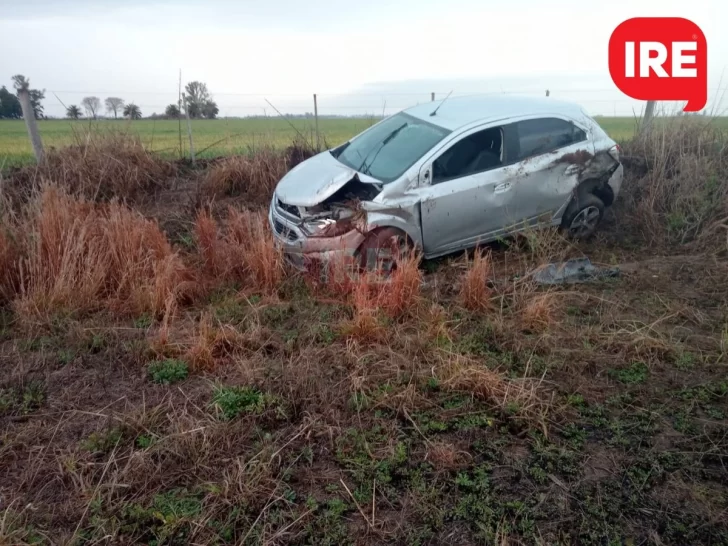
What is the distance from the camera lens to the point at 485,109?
21.7ft

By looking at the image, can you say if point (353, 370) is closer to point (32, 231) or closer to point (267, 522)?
point (267, 522)

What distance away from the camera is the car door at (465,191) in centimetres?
595

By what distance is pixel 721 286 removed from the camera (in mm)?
5703

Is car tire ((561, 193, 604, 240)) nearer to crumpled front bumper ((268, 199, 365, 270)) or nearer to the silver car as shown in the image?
the silver car

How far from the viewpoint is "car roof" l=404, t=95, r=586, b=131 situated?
6387mm

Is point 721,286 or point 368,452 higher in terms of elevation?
point 721,286

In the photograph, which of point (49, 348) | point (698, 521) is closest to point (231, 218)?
point (49, 348)

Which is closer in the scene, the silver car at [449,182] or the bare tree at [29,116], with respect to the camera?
the silver car at [449,182]

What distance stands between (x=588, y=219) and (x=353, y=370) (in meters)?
4.63

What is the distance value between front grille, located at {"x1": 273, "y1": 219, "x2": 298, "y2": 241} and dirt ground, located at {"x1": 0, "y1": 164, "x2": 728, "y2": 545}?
0.87 metres

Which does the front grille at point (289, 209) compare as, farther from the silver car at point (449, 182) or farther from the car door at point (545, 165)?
the car door at point (545, 165)

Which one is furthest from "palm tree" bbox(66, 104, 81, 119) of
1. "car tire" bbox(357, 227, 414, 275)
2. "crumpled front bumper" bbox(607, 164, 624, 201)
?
"crumpled front bumper" bbox(607, 164, 624, 201)

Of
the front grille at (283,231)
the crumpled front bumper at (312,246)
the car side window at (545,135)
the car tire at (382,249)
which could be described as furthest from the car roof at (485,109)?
the front grille at (283,231)

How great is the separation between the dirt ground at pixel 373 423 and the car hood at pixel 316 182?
1.11 metres
